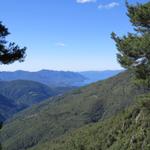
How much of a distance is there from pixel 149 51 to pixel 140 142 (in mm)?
174191

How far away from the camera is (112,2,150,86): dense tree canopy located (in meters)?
28.6

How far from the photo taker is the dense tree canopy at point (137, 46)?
94.0 ft

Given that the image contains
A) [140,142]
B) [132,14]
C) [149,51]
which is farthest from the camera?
[140,142]

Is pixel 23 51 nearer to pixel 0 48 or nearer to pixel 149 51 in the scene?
pixel 0 48

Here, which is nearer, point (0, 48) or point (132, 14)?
point (0, 48)

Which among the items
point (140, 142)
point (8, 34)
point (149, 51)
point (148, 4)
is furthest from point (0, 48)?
point (140, 142)

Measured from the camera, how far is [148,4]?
29.8m

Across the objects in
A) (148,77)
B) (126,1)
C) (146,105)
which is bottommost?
(146,105)

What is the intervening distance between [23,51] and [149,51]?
1241cm

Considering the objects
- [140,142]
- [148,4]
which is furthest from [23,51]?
[140,142]

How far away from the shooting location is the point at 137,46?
93.1 feet

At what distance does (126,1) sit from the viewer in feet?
105

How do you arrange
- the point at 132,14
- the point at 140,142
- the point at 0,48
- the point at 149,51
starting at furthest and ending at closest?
the point at 140,142 < the point at 132,14 < the point at 149,51 < the point at 0,48

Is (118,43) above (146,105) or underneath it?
above
